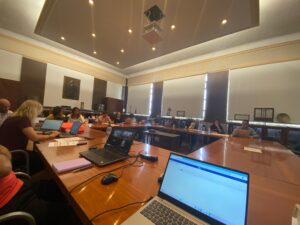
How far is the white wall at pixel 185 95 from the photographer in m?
5.74

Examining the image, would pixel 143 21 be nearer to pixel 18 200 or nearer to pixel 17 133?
pixel 17 133

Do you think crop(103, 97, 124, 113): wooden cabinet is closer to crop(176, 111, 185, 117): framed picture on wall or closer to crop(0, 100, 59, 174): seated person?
crop(176, 111, 185, 117): framed picture on wall

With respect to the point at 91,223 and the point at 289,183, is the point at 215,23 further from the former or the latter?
the point at 91,223

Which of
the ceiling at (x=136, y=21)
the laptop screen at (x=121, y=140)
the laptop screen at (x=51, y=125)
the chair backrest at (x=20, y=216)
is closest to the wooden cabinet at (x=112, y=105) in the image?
the ceiling at (x=136, y=21)

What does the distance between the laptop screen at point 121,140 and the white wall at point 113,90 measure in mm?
6861

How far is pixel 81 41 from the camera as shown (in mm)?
4762

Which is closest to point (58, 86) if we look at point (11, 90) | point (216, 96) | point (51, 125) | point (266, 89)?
point (11, 90)

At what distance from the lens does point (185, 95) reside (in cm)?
618

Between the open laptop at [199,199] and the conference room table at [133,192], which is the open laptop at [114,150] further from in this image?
the open laptop at [199,199]

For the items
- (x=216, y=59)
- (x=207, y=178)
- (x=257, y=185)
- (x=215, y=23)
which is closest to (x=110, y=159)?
(x=207, y=178)

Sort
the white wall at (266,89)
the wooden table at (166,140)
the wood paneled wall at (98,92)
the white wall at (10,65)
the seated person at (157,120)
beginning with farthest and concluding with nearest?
1. the wood paneled wall at (98,92)
2. the seated person at (157,120)
3. the white wall at (10,65)
4. the wooden table at (166,140)
5. the white wall at (266,89)

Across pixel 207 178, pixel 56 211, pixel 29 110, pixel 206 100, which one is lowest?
pixel 56 211

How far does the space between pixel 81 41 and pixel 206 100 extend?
498cm

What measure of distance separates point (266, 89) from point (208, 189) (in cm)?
505
